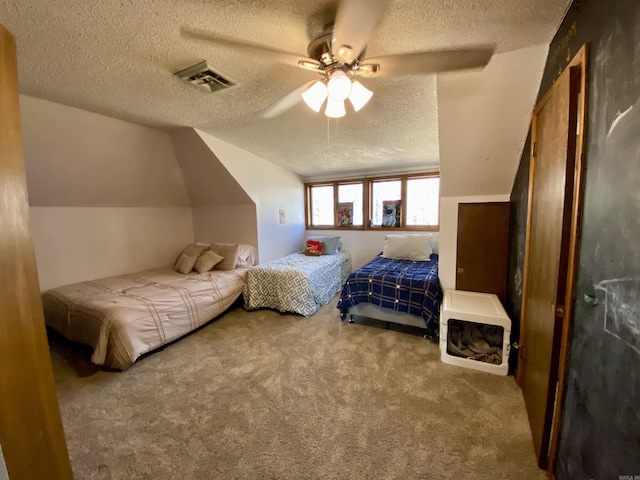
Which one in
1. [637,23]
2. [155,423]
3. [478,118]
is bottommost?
[155,423]

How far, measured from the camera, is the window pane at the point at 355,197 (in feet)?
14.6

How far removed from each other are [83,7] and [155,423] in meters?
2.21

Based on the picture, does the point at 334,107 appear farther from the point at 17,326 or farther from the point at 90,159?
the point at 90,159

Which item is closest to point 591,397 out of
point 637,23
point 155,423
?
point 637,23

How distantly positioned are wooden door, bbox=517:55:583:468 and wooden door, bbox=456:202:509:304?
73cm

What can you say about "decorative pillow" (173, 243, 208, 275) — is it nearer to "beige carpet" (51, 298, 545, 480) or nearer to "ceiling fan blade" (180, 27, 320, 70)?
"beige carpet" (51, 298, 545, 480)

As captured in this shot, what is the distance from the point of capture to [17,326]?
0.77 metres

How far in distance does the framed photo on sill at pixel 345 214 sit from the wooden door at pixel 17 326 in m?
4.02

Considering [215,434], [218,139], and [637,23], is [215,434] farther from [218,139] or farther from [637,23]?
[218,139]

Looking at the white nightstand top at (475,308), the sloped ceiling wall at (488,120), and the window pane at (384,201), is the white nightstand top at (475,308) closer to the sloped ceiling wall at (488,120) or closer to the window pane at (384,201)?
the sloped ceiling wall at (488,120)

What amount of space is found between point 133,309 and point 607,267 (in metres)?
2.97

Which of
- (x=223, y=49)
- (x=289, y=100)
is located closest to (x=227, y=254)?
(x=289, y=100)

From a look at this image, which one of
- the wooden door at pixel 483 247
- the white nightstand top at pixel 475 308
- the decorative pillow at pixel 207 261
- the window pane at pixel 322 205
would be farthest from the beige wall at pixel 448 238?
the decorative pillow at pixel 207 261

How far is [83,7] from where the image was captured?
108cm
